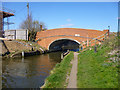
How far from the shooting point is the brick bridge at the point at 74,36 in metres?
25.1

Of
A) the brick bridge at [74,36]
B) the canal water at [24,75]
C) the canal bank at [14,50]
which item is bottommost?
the canal water at [24,75]

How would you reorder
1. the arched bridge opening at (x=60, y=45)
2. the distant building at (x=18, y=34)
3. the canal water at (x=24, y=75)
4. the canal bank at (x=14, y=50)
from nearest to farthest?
the canal water at (x=24, y=75)
the canal bank at (x=14, y=50)
the distant building at (x=18, y=34)
the arched bridge opening at (x=60, y=45)

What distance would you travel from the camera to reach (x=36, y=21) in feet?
140

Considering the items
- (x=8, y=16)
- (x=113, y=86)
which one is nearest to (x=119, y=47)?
(x=113, y=86)

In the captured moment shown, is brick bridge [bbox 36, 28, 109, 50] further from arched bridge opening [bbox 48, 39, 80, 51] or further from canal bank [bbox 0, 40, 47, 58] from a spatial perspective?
canal bank [bbox 0, 40, 47, 58]

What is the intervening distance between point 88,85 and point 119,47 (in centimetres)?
638

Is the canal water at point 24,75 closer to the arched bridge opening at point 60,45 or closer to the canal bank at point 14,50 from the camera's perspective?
the canal bank at point 14,50

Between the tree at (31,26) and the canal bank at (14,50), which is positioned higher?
the tree at (31,26)

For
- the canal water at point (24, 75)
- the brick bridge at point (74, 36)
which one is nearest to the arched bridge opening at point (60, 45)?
the brick bridge at point (74, 36)

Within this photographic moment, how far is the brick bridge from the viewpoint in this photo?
82.5ft

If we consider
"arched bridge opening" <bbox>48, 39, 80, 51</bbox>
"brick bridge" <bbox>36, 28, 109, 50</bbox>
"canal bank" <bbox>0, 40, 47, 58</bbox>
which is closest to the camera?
"canal bank" <bbox>0, 40, 47, 58</bbox>

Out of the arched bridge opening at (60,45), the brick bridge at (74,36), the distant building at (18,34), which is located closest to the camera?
the brick bridge at (74,36)

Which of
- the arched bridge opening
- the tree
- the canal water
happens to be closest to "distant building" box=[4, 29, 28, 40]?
the tree

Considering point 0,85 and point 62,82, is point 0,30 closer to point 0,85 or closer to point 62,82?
point 0,85
